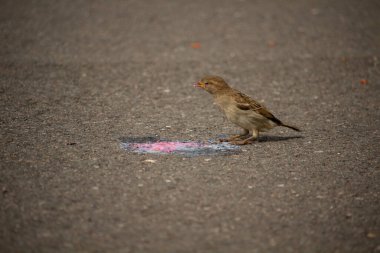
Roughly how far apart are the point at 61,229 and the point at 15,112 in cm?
353

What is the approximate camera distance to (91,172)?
18.4ft

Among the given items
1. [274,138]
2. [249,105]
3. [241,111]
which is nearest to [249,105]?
[249,105]

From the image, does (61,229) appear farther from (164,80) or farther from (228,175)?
(164,80)

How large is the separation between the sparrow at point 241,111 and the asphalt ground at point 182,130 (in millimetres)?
212

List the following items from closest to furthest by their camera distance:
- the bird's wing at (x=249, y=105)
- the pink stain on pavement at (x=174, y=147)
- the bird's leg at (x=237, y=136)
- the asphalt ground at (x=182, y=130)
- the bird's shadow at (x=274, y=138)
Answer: the asphalt ground at (x=182, y=130)
the pink stain on pavement at (x=174, y=147)
the bird's wing at (x=249, y=105)
the bird's leg at (x=237, y=136)
the bird's shadow at (x=274, y=138)

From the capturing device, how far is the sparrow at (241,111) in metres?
6.64

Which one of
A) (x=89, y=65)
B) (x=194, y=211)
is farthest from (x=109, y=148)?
(x=89, y=65)

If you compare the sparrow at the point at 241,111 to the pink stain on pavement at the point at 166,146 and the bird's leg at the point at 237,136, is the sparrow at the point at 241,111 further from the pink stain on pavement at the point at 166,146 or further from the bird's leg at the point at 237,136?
the pink stain on pavement at the point at 166,146

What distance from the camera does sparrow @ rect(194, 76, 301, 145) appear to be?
6.64 m

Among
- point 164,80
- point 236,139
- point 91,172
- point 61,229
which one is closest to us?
point 61,229

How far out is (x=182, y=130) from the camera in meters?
7.19

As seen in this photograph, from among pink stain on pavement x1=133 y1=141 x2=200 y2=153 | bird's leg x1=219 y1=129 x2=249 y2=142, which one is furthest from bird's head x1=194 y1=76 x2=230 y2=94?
pink stain on pavement x1=133 y1=141 x2=200 y2=153

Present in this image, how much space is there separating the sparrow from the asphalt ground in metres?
0.21

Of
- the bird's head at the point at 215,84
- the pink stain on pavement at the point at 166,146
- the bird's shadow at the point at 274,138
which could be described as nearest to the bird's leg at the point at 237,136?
the bird's shadow at the point at 274,138
